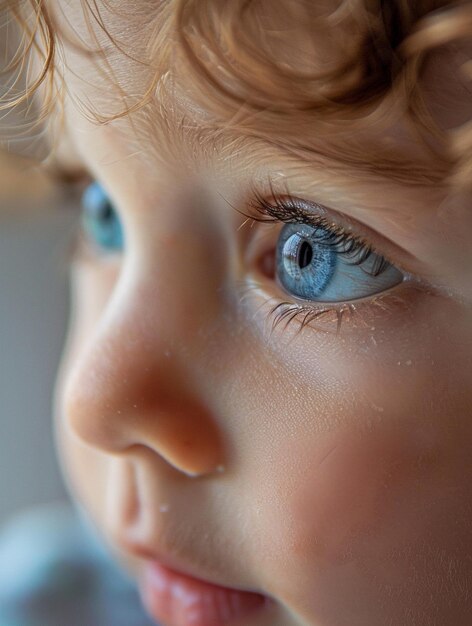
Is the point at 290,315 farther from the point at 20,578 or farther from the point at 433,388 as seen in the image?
the point at 20,578

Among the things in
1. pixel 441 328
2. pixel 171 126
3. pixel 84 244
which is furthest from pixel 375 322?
pixel 84 244

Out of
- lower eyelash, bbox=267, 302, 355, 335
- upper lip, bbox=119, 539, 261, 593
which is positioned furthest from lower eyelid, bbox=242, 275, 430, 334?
upper lip, bbox=119, 539, 261, 593

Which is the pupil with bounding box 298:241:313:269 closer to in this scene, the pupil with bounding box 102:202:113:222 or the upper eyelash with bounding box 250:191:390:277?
the upper eyelash with bounding box 250:191:390:277

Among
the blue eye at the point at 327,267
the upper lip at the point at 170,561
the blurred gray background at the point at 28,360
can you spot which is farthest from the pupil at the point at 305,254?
the blurred gray background at the point at 28,360

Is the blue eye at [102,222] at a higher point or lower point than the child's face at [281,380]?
higher

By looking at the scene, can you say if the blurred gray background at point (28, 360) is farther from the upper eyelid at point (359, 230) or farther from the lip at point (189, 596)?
the upper eyelid at point (359, 230)

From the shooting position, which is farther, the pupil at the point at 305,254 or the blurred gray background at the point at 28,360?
the blurred gray background at the point at 28,360

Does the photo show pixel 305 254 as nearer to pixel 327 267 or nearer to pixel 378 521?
pixel 327 267

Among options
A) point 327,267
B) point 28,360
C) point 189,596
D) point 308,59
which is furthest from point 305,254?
point 28,360
